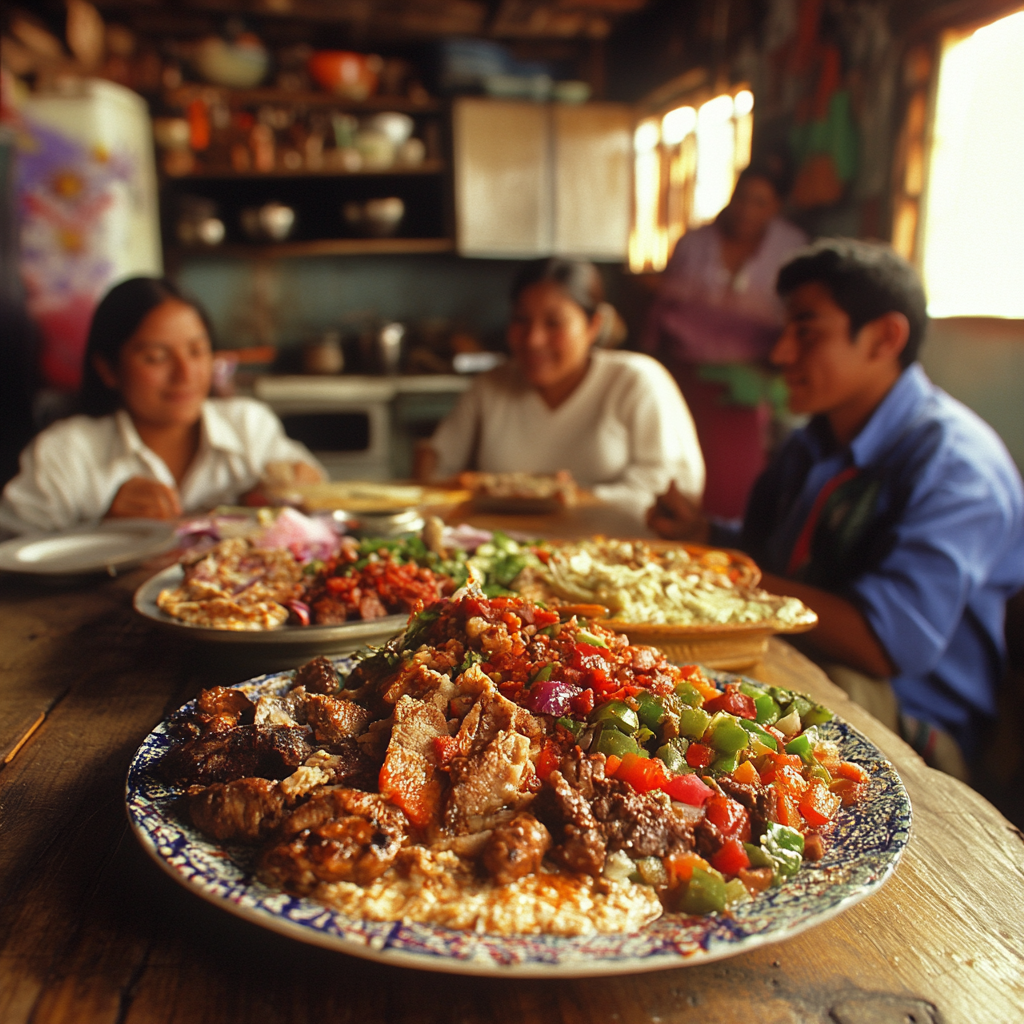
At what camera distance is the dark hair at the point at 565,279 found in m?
3.34

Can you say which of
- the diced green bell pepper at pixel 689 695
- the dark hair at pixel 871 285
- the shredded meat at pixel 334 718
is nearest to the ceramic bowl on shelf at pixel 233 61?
the dark hair at pixel 871 285

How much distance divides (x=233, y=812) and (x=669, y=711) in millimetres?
456

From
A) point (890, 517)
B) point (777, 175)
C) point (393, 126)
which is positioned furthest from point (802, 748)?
point (393, 126)

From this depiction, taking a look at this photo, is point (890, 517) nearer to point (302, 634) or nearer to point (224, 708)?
point (302, 634)

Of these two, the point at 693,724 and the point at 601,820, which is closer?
the point at 601,820

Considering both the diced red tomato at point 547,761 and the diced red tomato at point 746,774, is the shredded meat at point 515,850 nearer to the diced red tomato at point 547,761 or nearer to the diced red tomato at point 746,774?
the diced red tomato at point 547,761

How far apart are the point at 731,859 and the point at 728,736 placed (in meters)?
0.15

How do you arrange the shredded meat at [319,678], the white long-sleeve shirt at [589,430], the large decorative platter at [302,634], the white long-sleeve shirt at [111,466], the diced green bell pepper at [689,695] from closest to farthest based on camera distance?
the diced green bell pepper at [689,695] → the shredded meat at [319,678] → the large decorative platter at [302,634] → the white long-sleeve shirt at [111,466] → the white long-sleeve shirt at [589,430]

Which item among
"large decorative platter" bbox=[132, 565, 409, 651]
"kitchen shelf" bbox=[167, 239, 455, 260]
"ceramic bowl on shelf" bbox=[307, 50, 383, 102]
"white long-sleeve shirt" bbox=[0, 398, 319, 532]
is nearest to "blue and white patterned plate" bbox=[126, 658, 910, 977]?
"large decorative platter" bbox=[132, 565, 409, 651]

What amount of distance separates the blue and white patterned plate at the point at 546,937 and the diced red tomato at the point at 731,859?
4 cm

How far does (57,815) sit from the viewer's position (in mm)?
923

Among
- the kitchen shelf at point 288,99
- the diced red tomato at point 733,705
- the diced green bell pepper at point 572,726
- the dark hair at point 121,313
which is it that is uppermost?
the kitchen shelf at point 288,99

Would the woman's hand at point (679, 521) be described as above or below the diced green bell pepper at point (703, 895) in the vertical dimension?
below

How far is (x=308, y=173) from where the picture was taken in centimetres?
564
